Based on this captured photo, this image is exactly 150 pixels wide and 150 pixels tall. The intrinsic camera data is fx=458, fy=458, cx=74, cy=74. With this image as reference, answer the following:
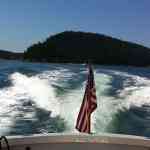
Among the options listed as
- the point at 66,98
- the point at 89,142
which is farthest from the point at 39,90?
the point at 89,142

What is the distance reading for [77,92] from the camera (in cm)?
1222

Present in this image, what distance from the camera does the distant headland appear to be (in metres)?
40.3

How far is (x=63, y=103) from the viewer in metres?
10.9

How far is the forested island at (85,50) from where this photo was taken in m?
40.3

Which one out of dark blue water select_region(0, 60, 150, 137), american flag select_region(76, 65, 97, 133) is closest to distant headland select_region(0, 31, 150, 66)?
dark blue water select_region(0, 60, 150, 137)

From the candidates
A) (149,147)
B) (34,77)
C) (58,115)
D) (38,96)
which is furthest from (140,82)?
(149,147)

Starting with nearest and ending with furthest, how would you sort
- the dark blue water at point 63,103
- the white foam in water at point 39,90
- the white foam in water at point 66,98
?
the dark blue water at point 63,103
the white foam in water at point 66,98
the white foam in water at point 39,90

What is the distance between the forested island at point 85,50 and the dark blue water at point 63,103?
21.6 m

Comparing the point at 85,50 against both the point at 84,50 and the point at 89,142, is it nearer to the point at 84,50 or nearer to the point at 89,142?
the point at 84,50

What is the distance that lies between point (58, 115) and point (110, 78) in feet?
21.1

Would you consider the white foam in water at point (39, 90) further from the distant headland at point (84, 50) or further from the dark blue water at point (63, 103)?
the distant headland at point (84, 50)

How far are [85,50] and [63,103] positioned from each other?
33836 millimetres

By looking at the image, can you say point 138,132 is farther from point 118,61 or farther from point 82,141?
point 118,61

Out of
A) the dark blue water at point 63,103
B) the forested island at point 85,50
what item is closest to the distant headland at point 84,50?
the forested island at point 85,50
